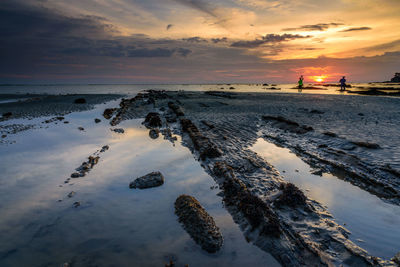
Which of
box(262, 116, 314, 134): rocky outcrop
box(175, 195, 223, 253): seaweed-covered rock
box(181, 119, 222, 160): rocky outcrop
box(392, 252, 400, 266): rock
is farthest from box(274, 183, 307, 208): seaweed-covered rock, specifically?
box(262, 116, 314, 134): rocky outcrop

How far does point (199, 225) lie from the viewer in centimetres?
412

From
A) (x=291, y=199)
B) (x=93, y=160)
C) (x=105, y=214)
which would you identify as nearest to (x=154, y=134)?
(x=93, y=160)

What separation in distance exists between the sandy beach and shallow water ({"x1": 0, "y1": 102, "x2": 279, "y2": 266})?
24 mm

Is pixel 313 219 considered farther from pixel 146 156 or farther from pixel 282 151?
pixel 146 156

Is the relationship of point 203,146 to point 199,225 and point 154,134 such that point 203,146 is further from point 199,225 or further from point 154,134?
point 199,225

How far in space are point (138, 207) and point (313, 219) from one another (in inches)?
162

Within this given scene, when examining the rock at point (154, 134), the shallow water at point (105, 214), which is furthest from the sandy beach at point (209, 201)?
the rock at point (154, 134)

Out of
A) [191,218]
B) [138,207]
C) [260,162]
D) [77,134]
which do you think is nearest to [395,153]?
[260,162]

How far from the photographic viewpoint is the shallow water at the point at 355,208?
3.92m

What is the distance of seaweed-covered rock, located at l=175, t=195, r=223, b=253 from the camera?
12.4ft

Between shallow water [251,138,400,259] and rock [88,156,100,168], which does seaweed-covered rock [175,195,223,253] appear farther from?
rock [88,156,100,168]

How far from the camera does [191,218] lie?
14.3 ft

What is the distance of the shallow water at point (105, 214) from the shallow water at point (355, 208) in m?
2.12

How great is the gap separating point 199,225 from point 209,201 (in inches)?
49.2
